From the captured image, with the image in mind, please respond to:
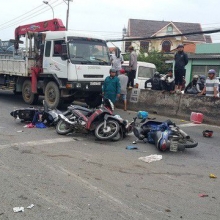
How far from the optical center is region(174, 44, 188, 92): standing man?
11.4m

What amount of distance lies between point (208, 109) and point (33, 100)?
6.74m

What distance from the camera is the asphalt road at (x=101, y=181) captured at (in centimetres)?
385

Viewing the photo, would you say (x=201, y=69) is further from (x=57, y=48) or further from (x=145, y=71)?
(x=57, y=48)

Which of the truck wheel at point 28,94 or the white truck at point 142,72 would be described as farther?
the white truck at point 142,72

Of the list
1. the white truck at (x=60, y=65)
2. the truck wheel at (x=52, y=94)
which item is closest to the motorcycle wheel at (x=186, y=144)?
the white truck at (x=60, y=65)

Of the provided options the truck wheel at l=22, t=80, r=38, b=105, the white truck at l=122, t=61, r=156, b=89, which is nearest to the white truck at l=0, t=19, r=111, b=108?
the truck wheel at l=22, t=80, r=38, b=105

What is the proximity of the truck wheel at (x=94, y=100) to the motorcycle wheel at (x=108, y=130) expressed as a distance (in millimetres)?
5414

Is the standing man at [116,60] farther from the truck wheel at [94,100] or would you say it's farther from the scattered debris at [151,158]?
the scattered debris at [151,158]

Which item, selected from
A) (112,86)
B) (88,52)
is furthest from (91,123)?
(88,52)

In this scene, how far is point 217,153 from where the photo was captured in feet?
22.5

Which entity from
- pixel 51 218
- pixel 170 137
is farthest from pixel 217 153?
pixel 51 218

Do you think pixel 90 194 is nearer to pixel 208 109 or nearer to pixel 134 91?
pixel 208 109

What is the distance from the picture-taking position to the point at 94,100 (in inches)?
519

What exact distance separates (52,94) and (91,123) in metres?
4.96
